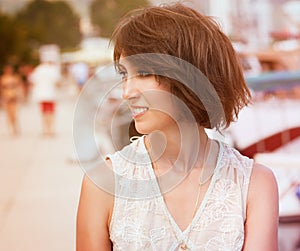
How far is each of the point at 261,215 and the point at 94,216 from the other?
0.96 feet

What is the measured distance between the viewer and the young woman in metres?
1.23

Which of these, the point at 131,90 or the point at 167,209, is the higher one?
the point at 131,90

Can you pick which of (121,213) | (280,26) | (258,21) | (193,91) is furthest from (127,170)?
(280,26)

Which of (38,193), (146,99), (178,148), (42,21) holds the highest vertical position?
(146,99)

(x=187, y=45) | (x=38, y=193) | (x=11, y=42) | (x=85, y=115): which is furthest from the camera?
(x=11, y=42)

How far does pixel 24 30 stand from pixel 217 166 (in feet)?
89.1

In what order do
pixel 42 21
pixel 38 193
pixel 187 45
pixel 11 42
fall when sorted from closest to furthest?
pixel 187 45 → pixel 38 193 → pixel 11 42 → pixel 42 21

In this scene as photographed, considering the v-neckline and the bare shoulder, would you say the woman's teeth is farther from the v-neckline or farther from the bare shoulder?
the bare shoulder

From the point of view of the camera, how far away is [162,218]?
1239mm

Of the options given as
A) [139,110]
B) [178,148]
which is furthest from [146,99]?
[178,148]

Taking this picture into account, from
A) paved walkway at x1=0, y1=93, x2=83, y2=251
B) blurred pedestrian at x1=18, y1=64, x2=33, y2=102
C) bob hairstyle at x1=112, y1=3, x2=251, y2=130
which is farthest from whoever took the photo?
blurred pedestrian at x1=18, y1=64, x2=33, y2=102

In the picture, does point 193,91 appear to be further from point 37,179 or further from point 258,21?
point 258,21

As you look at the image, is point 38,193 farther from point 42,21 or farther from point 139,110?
point 42,21

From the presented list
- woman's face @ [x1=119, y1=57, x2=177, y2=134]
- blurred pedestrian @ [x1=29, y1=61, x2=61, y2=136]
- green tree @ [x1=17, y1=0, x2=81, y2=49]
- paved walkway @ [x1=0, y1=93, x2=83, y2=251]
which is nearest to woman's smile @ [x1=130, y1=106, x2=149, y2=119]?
woman's face @ [x1=119, y1=57, x2=177, y2=134]
